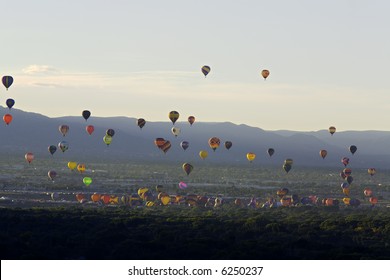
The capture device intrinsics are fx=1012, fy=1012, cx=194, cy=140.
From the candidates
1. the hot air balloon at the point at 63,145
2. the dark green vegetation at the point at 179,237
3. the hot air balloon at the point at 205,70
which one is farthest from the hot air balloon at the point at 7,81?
the dark green vegetation at the point at 179,237

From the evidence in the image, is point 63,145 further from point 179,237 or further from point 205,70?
point 179,237

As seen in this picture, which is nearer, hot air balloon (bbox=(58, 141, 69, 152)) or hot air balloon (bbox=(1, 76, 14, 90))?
hot air balloon (bbox=(1, 76, 14, 90))

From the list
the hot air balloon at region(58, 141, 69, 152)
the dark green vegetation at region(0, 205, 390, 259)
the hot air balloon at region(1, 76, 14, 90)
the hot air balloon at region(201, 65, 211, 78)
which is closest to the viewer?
the dark green vegetation at region(0, 205, 390, 259)

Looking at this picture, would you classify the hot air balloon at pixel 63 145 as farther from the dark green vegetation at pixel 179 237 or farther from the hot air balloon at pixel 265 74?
the dark green vegetation at pixel 179 237

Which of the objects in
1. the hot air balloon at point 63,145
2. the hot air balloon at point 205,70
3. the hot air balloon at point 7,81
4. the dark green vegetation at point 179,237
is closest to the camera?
the dark green vegetation at point 179,237

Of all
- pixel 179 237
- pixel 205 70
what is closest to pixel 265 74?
pixel 205 70

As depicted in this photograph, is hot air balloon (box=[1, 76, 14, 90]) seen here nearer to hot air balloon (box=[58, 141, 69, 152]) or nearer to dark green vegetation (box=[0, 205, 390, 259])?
hot air balloon (box=[58, 141, 69, 152])

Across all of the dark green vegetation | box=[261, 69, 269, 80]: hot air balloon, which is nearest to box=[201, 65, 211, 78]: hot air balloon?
box=[261, 69, 269, 80]: hot air balloon

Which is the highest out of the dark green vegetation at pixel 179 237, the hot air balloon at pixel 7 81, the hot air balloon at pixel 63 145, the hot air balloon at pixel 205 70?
the hot air balloon at pixel 205 70

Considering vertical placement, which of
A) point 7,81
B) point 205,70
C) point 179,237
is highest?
point 205,70
